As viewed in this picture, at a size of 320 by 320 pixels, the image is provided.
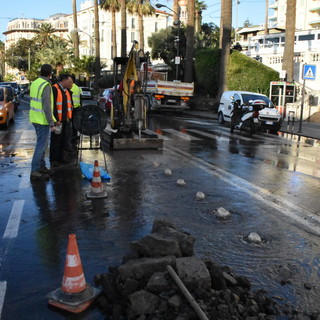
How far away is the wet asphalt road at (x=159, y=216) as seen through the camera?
407cm

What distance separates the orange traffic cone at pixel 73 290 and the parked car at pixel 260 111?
15.2 metres

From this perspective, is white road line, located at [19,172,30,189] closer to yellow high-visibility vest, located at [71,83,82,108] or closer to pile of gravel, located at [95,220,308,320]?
yellow high-visibility vest, located at [71,83,82,108]

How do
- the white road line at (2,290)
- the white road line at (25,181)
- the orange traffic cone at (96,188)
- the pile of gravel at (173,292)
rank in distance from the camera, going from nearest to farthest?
the pile of gravel at (173,292)
the white road line at (2,290)
the orange traffic cone at (96,188)
the white road line at (25,181)

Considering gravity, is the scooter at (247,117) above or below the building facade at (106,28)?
below

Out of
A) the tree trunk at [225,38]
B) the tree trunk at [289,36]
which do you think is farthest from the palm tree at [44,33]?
the tree trunk at [289,36]

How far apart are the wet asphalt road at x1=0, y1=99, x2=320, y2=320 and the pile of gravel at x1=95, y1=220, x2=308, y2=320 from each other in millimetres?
225

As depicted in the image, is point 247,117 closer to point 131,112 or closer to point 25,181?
point 131,112

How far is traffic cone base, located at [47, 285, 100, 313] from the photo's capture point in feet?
11.6

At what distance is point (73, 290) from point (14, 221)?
2390 mm

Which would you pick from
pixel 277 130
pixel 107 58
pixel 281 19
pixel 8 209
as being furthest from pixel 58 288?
pixel 281 19

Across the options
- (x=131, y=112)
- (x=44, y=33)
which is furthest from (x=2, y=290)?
(x=44, y=33)

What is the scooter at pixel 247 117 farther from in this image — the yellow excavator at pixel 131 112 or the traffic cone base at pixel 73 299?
the traffic cone base at pixel 73 299

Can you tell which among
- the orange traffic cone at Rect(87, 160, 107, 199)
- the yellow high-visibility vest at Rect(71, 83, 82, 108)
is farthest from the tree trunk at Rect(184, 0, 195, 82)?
the orange traffic cone at Rect(87, 160, 107, 199)

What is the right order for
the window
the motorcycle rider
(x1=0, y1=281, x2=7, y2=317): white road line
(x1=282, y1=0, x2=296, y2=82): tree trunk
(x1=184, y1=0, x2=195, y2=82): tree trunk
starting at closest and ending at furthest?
(x1=0, y1=281, x2=7, y2=317): white road line < the motorcycle rider < (x1=282, y1=0, x2=296, y2=82): tree trunk < (x1=184, y1=0, x2=195, y2=82): tree trunk < the window
